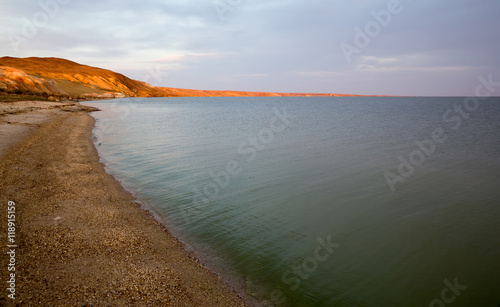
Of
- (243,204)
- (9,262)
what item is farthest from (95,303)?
(243,204)

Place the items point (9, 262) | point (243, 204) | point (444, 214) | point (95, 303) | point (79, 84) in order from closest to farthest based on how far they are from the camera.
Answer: point (95, 303) < point (9, 262) < point (444, 214) < point (243, 204) < point (79, 84)

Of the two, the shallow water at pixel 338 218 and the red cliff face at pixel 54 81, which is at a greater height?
the red cliff face at pixel 54 81

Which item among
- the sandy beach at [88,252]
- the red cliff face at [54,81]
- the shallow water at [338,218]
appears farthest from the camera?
the red cliff face at [54,81]

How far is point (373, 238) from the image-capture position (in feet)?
31.0

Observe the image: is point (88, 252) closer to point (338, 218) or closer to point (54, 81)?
point (338, 218)

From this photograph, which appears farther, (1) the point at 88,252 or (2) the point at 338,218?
(2) the point at 338,218

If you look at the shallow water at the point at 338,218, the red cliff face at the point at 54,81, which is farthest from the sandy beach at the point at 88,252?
the red cliff face at the point at 54,81

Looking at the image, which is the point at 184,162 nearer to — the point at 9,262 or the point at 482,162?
the point at 9,262

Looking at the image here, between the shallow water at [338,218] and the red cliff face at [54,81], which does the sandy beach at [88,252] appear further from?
the red cliff face at [54,81]

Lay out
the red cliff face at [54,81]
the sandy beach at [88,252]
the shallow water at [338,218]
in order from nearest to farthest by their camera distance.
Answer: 1. the sandy beach at [88,252]
2. the shallow water at [338,218]
3. the red cliff face at [54,81]

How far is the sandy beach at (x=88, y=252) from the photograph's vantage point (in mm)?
5789

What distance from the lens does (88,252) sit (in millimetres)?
7293

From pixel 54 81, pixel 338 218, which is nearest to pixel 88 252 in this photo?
pixel 338 218

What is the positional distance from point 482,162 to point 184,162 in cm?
2057
